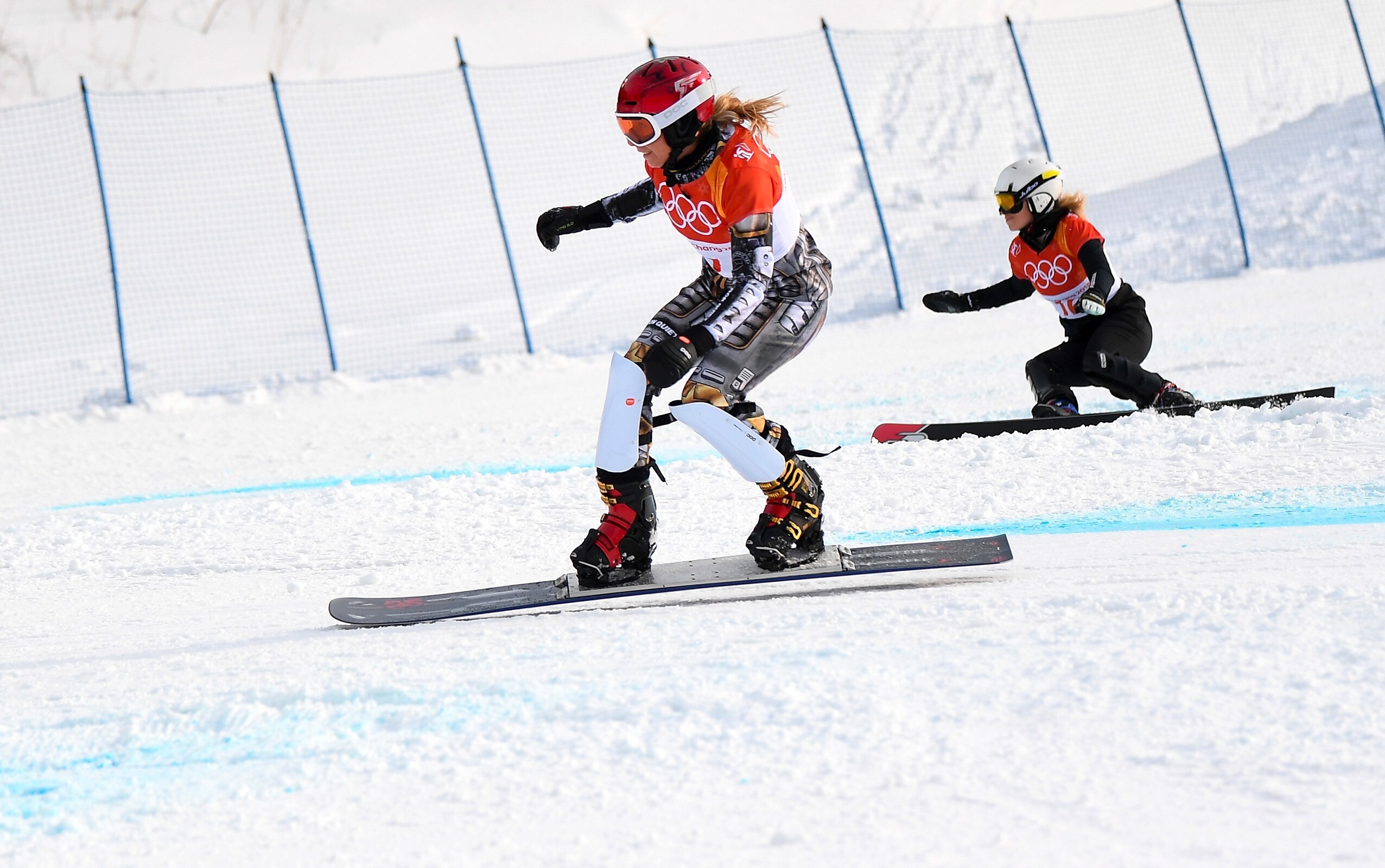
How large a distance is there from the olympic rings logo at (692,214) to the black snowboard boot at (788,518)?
660mm

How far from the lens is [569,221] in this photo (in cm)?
418

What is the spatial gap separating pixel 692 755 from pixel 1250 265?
1382 centimetres

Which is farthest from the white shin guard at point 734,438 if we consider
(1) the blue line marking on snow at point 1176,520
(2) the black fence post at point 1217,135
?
(2) the black fence post at point 1217,135

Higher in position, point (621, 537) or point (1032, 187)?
point (1032, 187)

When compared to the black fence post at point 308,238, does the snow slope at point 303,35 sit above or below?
above

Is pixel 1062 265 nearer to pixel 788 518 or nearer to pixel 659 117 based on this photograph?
pixel 788 518

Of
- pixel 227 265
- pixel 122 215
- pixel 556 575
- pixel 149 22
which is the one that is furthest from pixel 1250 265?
pixel 149 22

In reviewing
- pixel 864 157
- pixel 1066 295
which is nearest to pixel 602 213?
pixel 1066 295

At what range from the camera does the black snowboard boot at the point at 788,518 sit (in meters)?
3.58

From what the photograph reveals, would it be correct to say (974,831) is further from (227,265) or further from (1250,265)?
(227,265)

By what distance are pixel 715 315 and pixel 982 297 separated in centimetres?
318

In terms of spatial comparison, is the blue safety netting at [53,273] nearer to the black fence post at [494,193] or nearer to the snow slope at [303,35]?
the snow slope at [303,35]

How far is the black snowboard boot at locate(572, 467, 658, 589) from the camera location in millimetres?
3578

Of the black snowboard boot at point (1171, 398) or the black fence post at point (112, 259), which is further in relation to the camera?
the black fence post at point (112, 259)
